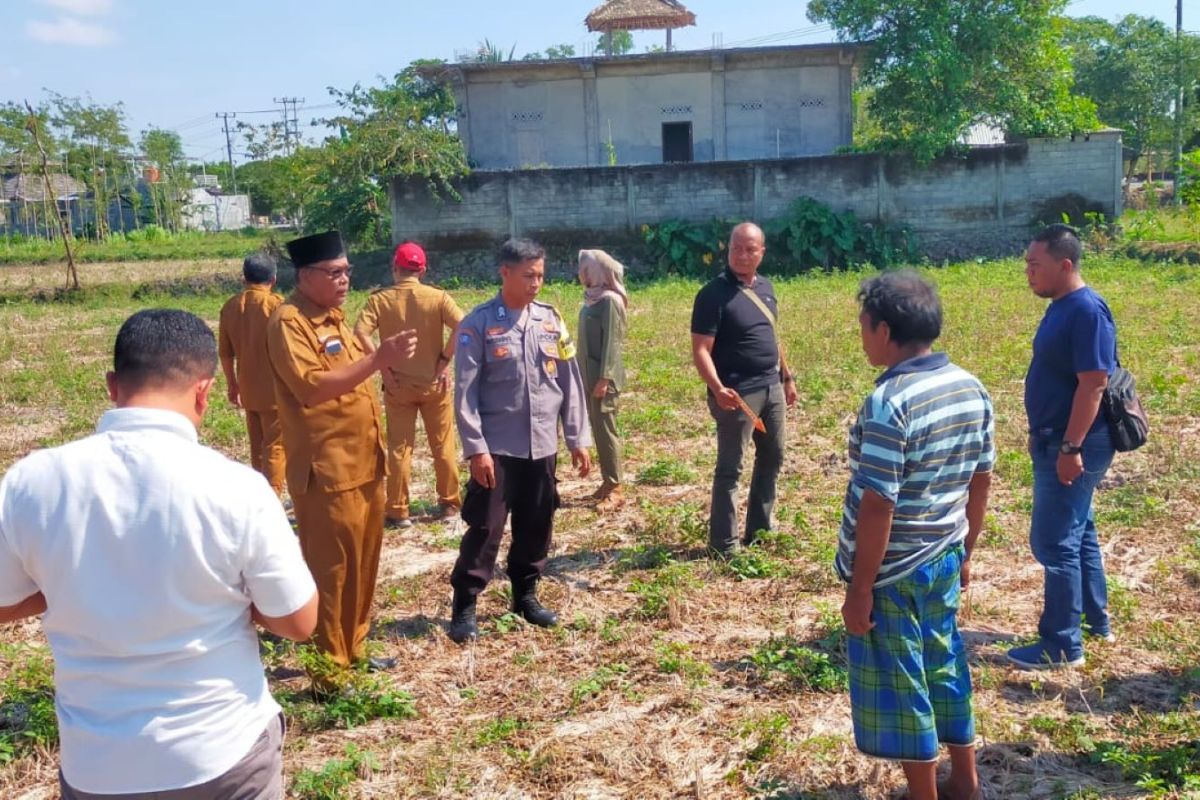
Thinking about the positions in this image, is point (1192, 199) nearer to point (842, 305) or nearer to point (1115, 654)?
point (842, 305)

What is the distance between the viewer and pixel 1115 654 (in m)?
4.43

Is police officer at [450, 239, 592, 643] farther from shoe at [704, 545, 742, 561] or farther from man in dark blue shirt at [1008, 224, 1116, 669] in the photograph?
man in dark blue shirt at [1008, 224, 1116, 669]

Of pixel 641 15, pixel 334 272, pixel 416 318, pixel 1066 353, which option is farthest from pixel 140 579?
pixel 641 15

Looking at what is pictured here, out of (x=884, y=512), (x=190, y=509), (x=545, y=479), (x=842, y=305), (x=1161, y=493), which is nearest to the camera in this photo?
(x=190, y=509)

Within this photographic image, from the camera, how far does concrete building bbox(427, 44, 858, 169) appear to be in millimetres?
26297

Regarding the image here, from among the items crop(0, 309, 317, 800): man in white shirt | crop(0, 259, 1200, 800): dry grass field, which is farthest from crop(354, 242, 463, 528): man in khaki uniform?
crop(0, 309, 317, 800): man in white shirt

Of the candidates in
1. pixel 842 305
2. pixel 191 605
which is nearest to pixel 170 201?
pixel 842 305

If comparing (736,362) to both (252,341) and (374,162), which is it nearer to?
(252,341)

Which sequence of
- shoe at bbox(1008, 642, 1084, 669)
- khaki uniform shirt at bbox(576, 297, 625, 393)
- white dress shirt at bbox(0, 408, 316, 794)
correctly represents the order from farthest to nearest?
khaki uniform shirt at bbox(576, 297, 625, 393) → shoe at bbox(1008, 642, 1084, 669) → white dress shirt at bbox(0, 408, 316, 794)

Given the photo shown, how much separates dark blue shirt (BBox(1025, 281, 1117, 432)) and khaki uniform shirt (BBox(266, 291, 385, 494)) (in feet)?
9.18

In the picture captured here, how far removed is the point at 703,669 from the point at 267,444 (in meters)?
3.51

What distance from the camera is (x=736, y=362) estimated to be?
5.55 meters

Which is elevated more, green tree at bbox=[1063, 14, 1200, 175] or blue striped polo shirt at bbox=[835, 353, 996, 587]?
green tree at bbox=[1063, 14, 1200, 175]

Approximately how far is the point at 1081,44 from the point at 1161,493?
41.7 m
